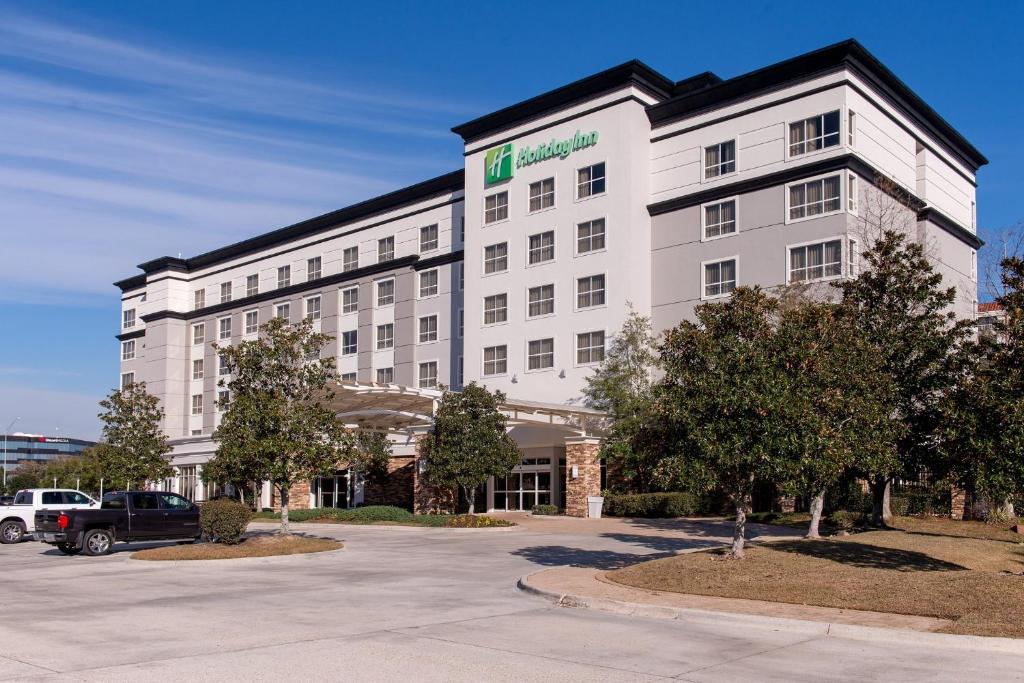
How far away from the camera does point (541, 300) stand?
50.1m

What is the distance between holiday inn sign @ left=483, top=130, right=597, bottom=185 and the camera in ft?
161

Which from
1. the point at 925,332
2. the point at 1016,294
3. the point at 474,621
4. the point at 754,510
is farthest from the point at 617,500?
the point at 474,621

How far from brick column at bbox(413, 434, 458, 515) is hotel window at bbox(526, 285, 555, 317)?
1131cm

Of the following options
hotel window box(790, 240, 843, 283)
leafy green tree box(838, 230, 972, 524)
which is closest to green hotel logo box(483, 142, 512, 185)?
hotel window box(790, 240, 843, 283)

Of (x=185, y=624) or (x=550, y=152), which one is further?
(x=550, y=152)

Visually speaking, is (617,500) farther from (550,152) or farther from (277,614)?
(277,614)

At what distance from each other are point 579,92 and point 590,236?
24.0 feet

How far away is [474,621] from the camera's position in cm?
1373

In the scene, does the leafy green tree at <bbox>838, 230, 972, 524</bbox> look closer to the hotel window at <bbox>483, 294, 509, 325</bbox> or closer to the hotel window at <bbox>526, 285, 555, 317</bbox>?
the hotel window at <bbox>526, 285, 555, 317</bbox>

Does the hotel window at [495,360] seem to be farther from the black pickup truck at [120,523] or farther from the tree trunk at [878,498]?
the black pickup truck at [120,523]

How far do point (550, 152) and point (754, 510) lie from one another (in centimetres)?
2108

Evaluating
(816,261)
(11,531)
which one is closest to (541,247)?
(816,261)

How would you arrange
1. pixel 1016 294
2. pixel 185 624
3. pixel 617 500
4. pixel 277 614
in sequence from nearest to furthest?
pixel 185 624 → pixel 277 614 → pixel 1016 294 → pixel 617 500

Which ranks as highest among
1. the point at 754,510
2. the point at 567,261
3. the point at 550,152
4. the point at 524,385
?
the point at 550,152
